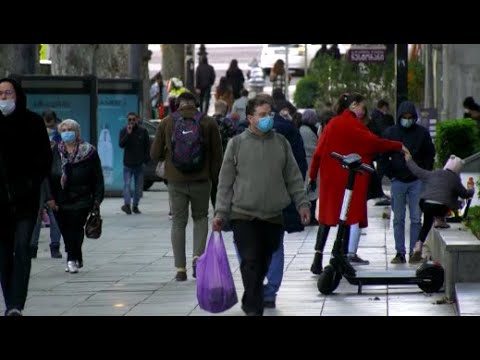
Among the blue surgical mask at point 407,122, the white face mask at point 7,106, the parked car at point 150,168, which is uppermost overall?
the white face mask at point 7,106

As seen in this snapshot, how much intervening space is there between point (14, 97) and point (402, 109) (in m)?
5.44

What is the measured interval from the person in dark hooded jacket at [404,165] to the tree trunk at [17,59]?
9.07m

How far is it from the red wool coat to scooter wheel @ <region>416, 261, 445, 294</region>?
5.35 feet

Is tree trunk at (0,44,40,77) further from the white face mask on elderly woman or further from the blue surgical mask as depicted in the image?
the blue surgical mask

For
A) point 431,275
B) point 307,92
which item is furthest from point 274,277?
point 307,92

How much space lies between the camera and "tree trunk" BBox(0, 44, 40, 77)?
23.8 m

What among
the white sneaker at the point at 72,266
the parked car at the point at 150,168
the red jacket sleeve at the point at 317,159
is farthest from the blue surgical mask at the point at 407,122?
the parked car at the point at 150,168

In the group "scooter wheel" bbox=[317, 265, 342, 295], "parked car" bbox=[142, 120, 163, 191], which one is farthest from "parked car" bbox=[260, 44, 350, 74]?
"scooter wheel" bbox=[317, 265, 342, 295]

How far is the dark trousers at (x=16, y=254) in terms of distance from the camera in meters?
11.7

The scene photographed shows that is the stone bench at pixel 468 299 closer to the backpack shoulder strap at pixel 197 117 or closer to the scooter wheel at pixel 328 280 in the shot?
the scooter wheel at pixel 328 280

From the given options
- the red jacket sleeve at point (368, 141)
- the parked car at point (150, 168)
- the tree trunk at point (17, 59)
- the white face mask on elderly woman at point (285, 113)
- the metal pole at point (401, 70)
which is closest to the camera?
the red jacket sleeve at point (368, 141)
